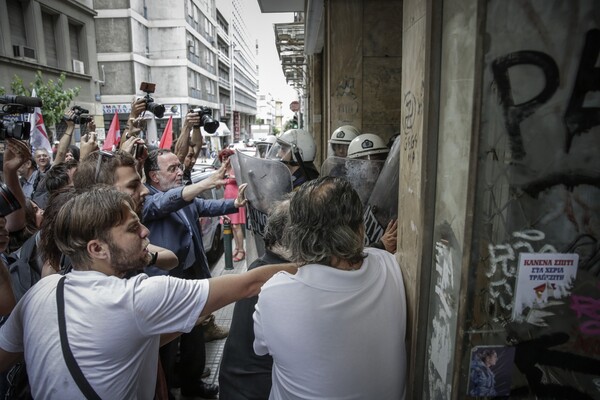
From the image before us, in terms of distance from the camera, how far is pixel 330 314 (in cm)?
146

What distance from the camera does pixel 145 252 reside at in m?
1.80

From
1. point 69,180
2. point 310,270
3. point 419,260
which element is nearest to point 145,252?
point 310,270

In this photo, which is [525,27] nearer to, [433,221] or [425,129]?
[425,129]

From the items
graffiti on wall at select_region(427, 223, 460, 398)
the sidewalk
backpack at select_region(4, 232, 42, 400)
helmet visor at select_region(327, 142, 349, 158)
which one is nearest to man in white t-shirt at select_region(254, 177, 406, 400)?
graffiti on wall at select_region(427, 223, 460, 398)

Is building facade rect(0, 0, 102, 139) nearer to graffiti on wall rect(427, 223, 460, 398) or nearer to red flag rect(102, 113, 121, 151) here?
red flag rect(102, 113, 121, 151)

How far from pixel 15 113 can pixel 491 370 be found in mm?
3273

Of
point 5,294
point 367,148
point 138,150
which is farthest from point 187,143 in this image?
point 5,294

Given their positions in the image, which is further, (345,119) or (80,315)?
(345,119)

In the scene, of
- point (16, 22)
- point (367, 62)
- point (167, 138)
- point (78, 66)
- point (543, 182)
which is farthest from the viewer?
point (78, 66)

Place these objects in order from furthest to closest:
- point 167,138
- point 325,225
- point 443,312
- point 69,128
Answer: point 167,138
point 69,128
point 443,312
point 325,225

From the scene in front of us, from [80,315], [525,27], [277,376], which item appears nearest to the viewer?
[525,27]

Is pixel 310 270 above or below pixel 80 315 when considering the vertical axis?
above

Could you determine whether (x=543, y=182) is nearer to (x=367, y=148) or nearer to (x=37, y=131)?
(x=367, y=148)

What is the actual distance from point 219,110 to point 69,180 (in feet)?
162
